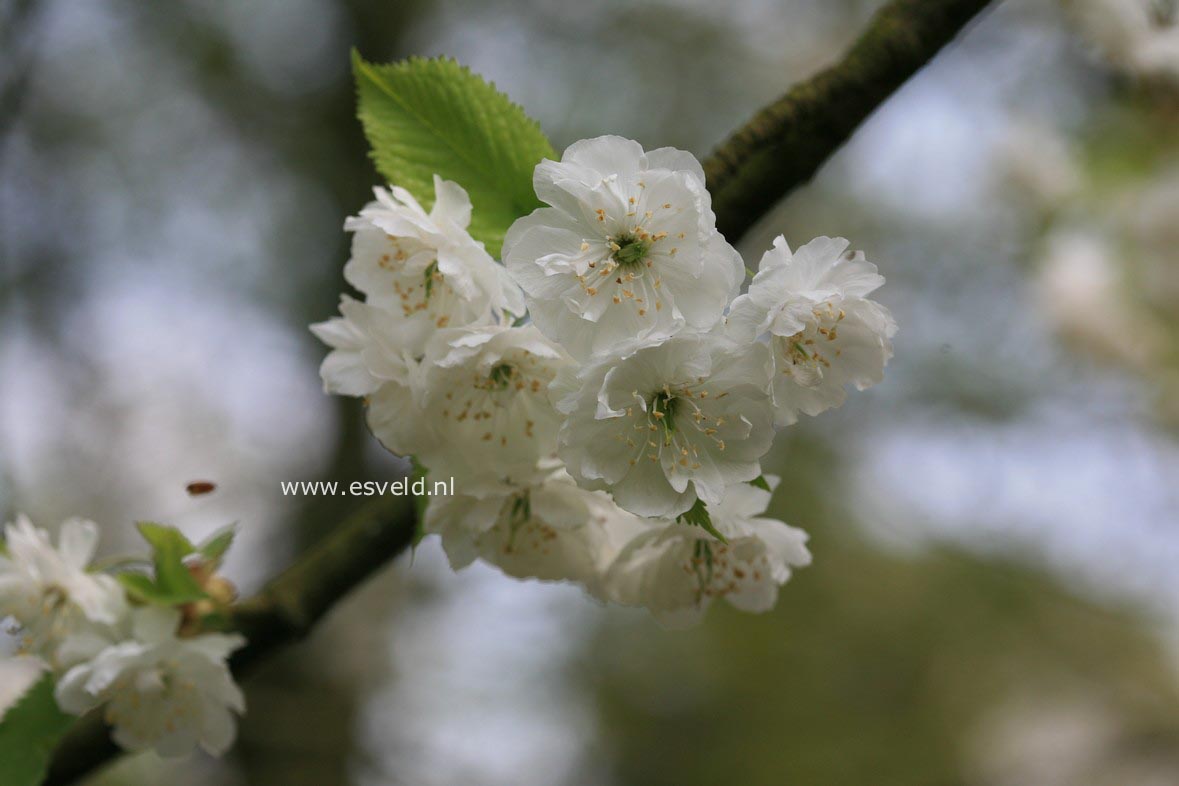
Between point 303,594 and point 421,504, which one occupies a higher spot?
point 421,504

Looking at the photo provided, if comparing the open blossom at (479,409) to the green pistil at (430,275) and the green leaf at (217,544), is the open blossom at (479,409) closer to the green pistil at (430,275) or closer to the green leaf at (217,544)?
the green pistil at (430,275)

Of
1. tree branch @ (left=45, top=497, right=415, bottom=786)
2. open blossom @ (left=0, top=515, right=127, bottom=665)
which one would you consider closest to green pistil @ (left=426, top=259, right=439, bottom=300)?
tree branch @ (left=45, top=497, right=415, bottom=786)

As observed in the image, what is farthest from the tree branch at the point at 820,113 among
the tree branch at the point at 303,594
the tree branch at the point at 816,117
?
the tree branch at the point at 303,594

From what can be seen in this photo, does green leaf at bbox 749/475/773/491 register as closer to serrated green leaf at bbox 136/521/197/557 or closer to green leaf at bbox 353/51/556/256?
green leaf at bbox 353/51/556/256

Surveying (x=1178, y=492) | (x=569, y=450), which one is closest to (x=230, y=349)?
(x=569, y=450)

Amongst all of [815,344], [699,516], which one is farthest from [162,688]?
[815,344]

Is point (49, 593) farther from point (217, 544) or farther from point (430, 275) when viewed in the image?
point (430, 275)
